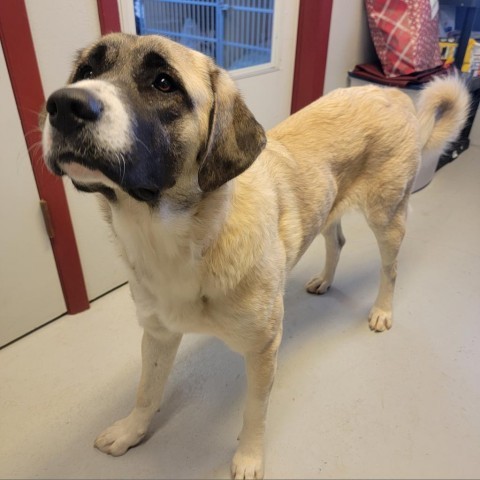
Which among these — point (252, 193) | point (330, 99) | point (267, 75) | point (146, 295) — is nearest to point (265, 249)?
point (252, 193)

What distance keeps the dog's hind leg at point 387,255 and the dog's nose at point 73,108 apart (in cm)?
112

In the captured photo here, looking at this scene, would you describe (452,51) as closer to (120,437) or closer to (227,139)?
(227,139)

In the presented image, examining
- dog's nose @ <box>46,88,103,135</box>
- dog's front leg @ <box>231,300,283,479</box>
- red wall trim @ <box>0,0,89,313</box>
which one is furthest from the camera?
A: red wall trim @ <box>0,0,89,313</box>

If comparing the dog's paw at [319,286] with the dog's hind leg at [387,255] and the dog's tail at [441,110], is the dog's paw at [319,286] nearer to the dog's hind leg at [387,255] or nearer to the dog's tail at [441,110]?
the dog's hind leg at [387,255]

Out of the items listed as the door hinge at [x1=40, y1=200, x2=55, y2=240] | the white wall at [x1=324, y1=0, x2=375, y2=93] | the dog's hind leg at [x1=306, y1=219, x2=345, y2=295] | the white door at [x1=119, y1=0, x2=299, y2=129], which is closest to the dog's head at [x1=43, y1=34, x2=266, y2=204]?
the door hinge at [x1=40, y1=200, x2=55, y2=240]

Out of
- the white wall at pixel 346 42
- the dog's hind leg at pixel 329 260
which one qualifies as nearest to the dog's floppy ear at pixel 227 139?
the dog's hind leg at pixel 329 260

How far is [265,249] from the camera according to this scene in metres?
1.03

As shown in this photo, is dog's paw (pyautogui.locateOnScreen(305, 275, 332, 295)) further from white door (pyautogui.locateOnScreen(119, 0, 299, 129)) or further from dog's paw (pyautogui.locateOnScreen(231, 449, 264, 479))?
white door (pyautogui.locateOnScreen(119, 0, 299, 129))

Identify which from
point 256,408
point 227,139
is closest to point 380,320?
point 256,408

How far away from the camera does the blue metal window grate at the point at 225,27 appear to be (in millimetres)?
2322

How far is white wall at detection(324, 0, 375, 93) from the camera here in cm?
243

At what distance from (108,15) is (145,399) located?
121 centimetres

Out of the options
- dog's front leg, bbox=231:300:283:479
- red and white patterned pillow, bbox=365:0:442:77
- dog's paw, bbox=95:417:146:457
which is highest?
red and white patterned pillow, bbox=365:0:442:77

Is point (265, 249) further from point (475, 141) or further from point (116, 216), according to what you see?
point (475, 141)
